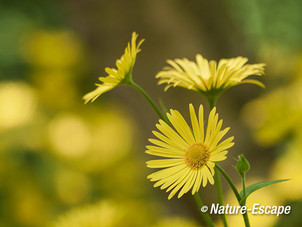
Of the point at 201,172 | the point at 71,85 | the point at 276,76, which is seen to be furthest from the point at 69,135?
the point at 201,172

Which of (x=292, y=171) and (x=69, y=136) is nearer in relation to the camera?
(x=292, y=171)

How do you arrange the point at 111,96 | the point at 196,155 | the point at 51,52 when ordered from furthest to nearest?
the point at 111,96
the point at 51,52
the point at 196,155

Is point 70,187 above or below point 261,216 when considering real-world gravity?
above

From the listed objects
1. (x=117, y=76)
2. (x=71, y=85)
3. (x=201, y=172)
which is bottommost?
(x=201, y=172)

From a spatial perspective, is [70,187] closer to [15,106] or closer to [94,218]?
[15,106]

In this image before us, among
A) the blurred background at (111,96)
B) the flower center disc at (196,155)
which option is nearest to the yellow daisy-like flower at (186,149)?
the flower center disc at (196,155)

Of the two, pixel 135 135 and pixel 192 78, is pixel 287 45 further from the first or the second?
pixel 192 78

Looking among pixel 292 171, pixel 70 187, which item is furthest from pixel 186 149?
pixel 70 187
